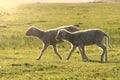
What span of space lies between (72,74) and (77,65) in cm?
242

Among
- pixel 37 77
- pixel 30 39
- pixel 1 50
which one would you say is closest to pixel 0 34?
pixel 30 39

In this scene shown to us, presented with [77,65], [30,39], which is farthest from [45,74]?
[30,39]

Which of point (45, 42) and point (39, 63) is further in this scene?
point (45, 42)

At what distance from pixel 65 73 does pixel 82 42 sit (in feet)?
17.4

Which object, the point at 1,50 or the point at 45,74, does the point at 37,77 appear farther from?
the point at 1,50

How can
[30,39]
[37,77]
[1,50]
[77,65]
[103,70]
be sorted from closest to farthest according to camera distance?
[37,77]
[103,70]
[77,65]
[1,50]
[30,39]

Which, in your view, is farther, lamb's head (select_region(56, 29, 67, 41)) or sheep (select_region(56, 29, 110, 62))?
lamb's head (select_region(56, 29, 67, 41))

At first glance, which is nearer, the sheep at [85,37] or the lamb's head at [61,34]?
Answer: the sheep at [85,37]

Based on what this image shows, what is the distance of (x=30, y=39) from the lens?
35.1 m

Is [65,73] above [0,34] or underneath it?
above

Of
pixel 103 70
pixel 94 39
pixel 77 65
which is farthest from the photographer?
pixel 94 39

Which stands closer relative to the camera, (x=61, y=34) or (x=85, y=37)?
(x=85, y=37)

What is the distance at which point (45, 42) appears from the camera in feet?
84.8

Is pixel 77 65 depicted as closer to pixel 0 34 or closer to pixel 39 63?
pixel 39 63
